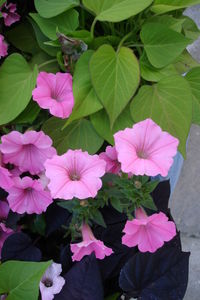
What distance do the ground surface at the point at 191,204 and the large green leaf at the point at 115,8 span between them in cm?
73

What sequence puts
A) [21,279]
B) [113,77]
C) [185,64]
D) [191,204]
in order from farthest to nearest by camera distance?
[191,204]
[185,64]
[113,77]
[21,279]

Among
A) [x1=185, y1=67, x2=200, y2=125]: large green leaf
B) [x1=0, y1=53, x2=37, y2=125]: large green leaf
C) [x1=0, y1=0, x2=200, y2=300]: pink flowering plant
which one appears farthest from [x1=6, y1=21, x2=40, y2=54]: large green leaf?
[x1=185, y1=67, x2=200, y2=125]: large green leaf

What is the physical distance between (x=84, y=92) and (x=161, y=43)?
0.58ft

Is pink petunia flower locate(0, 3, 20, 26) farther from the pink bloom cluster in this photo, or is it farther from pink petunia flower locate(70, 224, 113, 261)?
pink petunia flower locate(70, 224, 113, 261)

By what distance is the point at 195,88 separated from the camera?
0.96 meters

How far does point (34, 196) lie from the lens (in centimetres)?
74

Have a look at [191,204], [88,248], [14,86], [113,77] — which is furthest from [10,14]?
[191,204]

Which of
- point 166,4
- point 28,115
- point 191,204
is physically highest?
point 166,4

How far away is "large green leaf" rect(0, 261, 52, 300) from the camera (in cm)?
61

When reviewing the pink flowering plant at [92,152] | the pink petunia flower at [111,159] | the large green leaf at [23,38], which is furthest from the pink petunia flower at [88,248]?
the large green leaf at [23,38]

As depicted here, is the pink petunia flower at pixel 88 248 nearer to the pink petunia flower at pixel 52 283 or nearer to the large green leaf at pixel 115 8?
the pink petunia flower at pixel 52 283

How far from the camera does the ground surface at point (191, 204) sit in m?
1.39

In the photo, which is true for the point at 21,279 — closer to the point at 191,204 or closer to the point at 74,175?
the point at 74,175

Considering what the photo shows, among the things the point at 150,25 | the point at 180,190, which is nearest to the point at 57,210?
the point at 150,25
